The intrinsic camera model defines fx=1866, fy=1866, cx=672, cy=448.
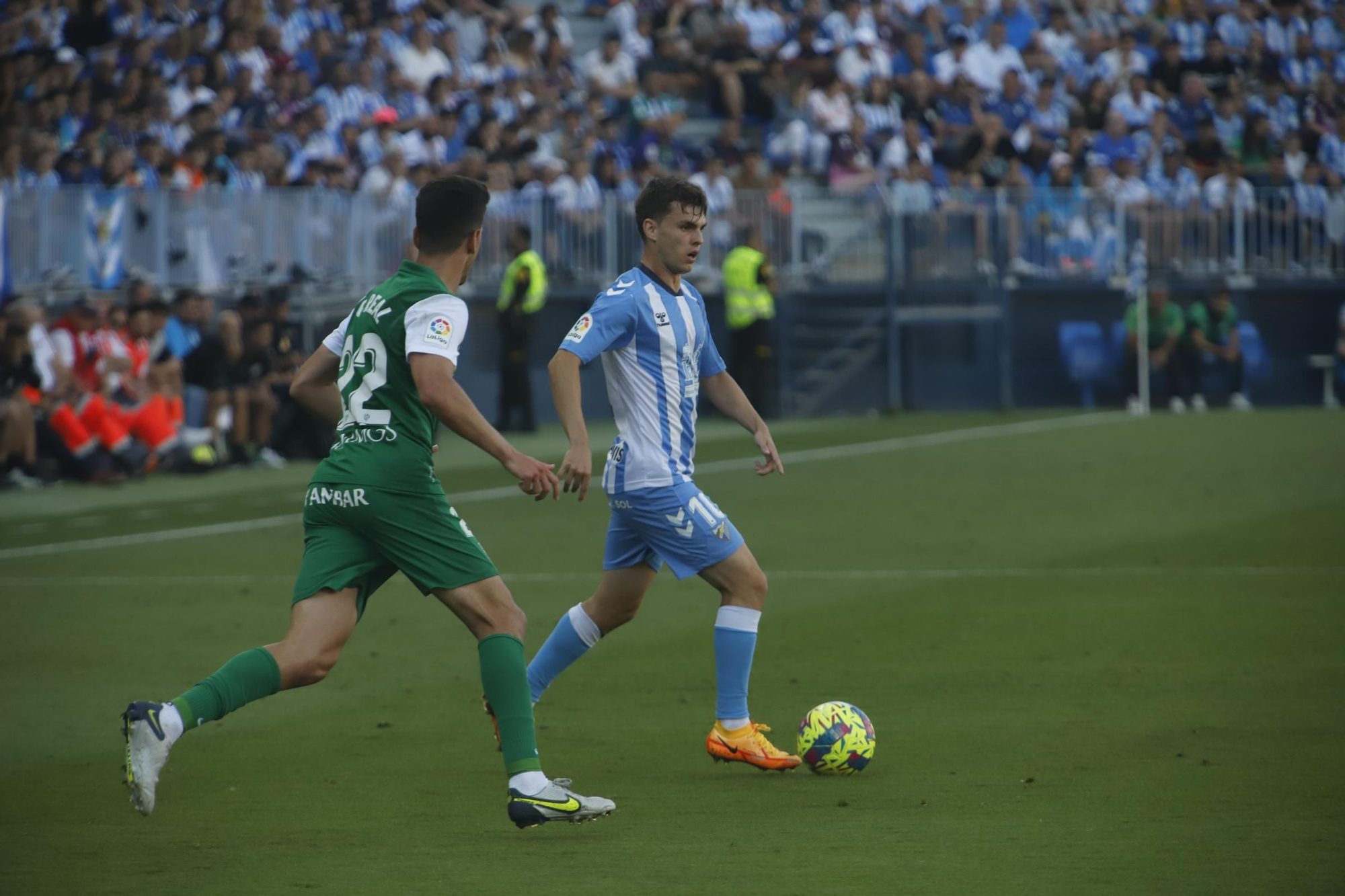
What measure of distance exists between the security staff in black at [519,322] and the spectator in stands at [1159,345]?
328 inches

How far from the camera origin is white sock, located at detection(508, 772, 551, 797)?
5.48 metres

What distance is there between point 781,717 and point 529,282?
15.2 metres

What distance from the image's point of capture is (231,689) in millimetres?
5508

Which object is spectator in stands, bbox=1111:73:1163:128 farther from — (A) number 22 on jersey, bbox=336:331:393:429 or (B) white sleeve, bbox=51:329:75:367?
(A) number 22 on jersey, bbox=336:331:393:429

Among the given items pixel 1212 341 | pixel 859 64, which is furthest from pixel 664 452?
pixel 859 64

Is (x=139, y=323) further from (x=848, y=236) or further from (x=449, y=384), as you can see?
(x=449, y=384)

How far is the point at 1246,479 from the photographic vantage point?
54.1ft

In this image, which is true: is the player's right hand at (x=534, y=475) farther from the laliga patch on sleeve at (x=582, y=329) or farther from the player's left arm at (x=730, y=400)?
the player's left arm at (x=730, y=400)

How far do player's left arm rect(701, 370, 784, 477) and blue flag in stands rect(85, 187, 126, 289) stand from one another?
42.2ft

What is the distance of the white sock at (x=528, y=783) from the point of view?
5.48 metres

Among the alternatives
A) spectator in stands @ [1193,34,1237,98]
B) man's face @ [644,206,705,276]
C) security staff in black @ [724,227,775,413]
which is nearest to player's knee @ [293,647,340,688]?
man's face @ [644,206,705,276]

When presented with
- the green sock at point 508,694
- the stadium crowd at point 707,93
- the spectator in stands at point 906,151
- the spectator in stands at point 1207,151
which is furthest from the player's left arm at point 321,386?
the spectator in stands at point 1207,151

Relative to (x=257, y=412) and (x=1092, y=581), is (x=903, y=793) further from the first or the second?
(x=257, y=412)

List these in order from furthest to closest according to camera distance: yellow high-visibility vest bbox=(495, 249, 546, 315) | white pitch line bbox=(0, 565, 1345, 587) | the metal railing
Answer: yellow high-visibility vest bbox=(495, 249, 546, 315) → the metal railing → white pitch line bbox=(0, 565, 1345, 587)
